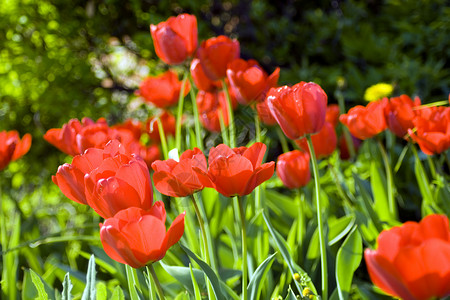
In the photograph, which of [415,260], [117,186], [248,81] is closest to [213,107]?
[248,81]

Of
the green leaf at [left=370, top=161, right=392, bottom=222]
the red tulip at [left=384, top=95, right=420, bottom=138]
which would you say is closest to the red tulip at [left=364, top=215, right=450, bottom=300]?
the red tulip at [left=384, top=95, right=420, bottom=138]

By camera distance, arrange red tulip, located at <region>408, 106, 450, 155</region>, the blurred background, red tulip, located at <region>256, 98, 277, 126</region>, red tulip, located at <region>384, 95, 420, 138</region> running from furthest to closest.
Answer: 1. the blurred background
2. red tulip, located at <region>256, 98, 277, 126</region>
3. red tulip, located at <region>384, 95, 420, 138</region>
4. red tulip, located at <region>408, 106, 450, 155</region>

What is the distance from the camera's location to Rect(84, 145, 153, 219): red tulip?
0.72 metres

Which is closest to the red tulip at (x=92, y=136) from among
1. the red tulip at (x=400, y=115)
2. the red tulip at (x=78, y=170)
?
the red tulip at (x=78, y=170)

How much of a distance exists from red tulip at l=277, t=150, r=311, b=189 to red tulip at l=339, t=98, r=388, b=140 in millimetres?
142

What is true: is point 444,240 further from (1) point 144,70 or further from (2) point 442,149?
(1) point 144,70

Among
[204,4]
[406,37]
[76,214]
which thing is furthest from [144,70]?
[406,37]

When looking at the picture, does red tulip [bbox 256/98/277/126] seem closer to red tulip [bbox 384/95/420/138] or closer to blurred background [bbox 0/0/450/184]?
red tulip [bbox 384/95/420/138]

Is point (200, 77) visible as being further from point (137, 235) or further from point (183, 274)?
point (137, 235)

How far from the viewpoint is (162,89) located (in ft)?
5.35

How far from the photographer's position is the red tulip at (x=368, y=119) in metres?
1.22

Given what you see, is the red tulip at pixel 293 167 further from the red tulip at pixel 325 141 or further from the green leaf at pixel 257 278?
the green leaf at pixel 257 278

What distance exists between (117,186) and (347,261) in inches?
21.2

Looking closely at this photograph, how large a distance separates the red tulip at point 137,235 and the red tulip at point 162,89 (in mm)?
953
